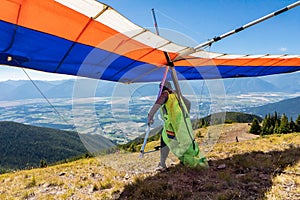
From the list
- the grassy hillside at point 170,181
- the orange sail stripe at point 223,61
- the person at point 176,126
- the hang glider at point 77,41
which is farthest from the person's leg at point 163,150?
the orange sail stripe at point 223,61

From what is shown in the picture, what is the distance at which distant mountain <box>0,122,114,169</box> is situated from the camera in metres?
80.4

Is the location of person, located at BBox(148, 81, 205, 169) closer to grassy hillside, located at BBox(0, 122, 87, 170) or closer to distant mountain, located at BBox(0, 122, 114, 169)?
distant mountain, located at BBox(0, 122, 114, 169)

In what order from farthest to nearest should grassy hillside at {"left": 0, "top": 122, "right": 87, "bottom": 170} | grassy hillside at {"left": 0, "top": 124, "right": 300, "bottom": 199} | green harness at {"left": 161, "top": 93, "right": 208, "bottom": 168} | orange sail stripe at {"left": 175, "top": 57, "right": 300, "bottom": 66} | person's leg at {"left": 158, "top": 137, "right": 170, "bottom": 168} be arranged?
1. grassy hillside at {"left": 0, "top": 122, "right": 87, "bottom": 170}
2. orange sail stripe at {"left": 175, "top": 57, "right": 300, "bottom": 66}
3. person's leg at {"left": 158, "top": 137, "right": 170, "bottom": 168}
4. green harness at {"left": 161, "top": 93, "right": 208, "bottom": 168}
5. grassy hillside at {"left": 0, "top": 124, "right": 300, "bottom": 199}

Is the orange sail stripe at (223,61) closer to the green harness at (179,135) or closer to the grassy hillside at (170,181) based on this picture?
the green harness at (179,135)

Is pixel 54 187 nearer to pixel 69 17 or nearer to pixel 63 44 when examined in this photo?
pixel 63 44

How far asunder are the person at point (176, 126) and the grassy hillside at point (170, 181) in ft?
1.19

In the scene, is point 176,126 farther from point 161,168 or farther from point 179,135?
point 161,168

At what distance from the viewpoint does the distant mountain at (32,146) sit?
Result: 8041cm

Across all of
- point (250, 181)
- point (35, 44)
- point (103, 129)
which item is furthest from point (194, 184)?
point (35, 44)

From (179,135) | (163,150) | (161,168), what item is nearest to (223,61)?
(179,135)

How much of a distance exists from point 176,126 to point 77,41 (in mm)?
2742

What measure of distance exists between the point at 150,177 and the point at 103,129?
170cm

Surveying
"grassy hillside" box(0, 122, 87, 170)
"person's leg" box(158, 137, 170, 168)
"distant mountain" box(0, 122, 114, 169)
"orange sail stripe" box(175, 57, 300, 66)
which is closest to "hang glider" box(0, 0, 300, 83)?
"orange sail stripe" box(175, 57, 300, 66)

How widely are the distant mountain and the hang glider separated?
75.5 meters
